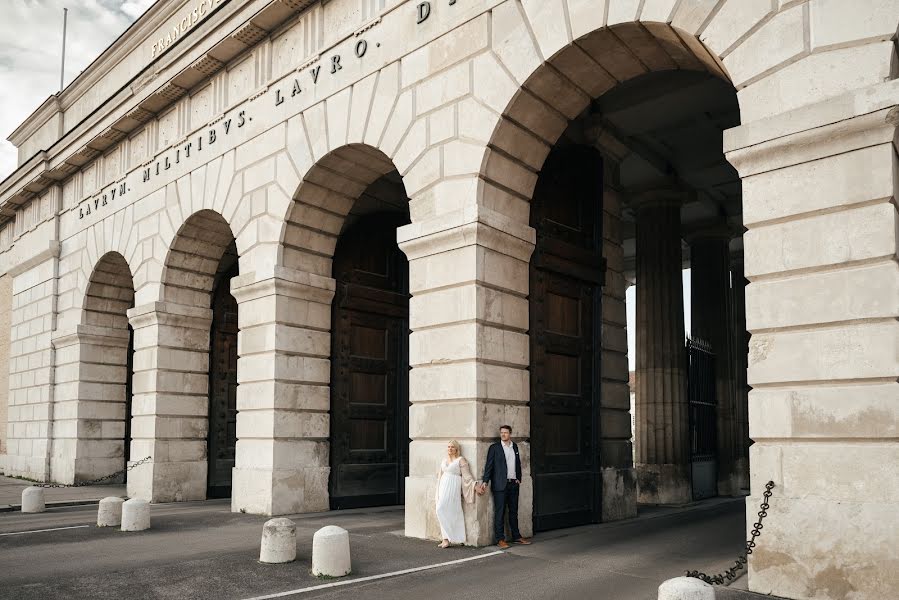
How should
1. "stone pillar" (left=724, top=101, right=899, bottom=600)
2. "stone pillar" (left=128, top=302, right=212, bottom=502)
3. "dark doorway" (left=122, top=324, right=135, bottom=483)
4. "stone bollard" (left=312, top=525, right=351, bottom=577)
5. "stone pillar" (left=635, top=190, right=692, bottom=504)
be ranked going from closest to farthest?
"stone pillar" (left=724, top=101, right=899, bottom=600)
"stone bollard" (left=312, top=525, right=351, bottom=577)
"stone pillar" (left=128, top=302, right=212, bottom=502)
"stone pillar" (left=635, top=190, right=692, bottom=504)
"dark doorway" (left=122, top=324, right=135, bottom=483)

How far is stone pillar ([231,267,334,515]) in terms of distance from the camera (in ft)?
50.5

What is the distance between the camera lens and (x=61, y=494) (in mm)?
21016

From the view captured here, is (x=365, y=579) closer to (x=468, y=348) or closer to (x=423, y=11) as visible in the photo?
(x=468, y=348)

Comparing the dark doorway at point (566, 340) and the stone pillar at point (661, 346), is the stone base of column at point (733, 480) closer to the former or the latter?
the stone pillar at point (661, 346)

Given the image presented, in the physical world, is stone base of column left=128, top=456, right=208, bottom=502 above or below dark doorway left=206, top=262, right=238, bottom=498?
below

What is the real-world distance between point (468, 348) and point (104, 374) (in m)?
16.2

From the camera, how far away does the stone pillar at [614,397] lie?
14.5m

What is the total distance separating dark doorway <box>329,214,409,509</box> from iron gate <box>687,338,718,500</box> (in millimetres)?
8503

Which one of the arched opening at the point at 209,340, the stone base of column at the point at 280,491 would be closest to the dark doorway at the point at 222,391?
the arched opening at the point at 209,340

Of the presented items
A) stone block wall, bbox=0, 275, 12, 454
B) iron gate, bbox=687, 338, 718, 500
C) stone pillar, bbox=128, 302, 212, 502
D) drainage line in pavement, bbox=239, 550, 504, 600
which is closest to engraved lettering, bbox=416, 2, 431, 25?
drainage line in pavement, bbox=239, 550, 504, 600

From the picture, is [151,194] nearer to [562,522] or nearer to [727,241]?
[562,522]

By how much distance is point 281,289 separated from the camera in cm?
1558

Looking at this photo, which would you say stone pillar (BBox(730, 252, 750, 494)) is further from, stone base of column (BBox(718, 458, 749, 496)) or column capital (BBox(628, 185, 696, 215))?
column capital (BBox(628, 185, 696, 215))

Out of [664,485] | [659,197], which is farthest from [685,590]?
[659,197]
